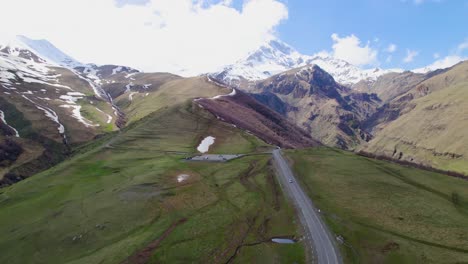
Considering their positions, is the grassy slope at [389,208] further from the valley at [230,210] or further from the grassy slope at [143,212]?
the grassy slope at [143,212]

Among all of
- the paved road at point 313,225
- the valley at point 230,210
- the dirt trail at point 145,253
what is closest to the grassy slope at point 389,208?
the valley at point 230,210

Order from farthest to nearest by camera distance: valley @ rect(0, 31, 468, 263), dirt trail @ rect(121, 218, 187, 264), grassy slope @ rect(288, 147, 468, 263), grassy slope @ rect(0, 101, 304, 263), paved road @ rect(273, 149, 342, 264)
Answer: grassy slope @ rect(0, 101, 304, 263) → valley @ rect(0, 31, 468, 263) → grassy slope @ rect(288, 147, 468, 263) → paved road @ rect(273, 149, 342, 264) → dirt trail @ rect(121, 218, 187, 264)

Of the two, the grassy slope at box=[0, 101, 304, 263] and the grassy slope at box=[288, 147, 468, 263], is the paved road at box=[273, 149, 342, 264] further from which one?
the grassy slope at box=[0, 101, 304, 263]

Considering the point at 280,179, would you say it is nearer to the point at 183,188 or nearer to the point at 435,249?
the point at 183,188

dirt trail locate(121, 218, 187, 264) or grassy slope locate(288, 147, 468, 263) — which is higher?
grassy slope locate(288, 147, 468, 263)

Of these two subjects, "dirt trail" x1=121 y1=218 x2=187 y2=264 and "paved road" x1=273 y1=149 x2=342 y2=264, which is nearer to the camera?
"dirt trail" x1=121 y1=218 x2=187 y2=264

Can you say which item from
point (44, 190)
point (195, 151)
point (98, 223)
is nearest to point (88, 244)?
point (98, 223)

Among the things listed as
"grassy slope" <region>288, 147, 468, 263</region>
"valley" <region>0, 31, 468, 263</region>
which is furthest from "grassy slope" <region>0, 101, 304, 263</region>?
"grassy slope" <region>288, 147, 468, 263</region>
